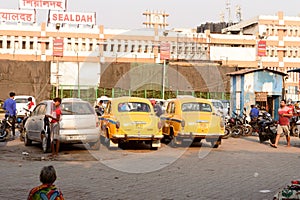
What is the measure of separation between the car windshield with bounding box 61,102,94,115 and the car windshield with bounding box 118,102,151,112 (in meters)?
1.41

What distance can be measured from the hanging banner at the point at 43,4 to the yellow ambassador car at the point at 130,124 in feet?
171

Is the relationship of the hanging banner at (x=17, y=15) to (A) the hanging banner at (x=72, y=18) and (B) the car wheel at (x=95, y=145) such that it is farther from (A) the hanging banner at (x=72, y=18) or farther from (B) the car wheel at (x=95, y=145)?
(B) the car wheel at (x=95, y=145)

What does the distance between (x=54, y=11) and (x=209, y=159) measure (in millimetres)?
56335

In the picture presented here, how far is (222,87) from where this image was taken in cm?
5962

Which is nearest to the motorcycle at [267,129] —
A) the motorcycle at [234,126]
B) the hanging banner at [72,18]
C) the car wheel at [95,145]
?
the motorcycle at [234,126]

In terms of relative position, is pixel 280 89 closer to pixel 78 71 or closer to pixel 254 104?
pixel 254 104

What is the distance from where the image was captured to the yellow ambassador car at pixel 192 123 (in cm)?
1666

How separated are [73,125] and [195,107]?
4740 millimetres

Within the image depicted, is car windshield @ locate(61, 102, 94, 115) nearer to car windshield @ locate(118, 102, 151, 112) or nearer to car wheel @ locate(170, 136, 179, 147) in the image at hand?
car windshield @ locate(118, 102, 151, 112)

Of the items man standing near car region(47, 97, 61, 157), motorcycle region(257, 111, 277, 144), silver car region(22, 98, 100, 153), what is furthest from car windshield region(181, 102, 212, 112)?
man standing near car region(47, 97, 61, 157)

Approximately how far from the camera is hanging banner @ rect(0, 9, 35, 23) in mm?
66750

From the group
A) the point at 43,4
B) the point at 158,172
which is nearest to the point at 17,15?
the point at 43,4

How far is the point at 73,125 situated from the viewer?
1494 cm

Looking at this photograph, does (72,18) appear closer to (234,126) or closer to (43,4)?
(43,4)
